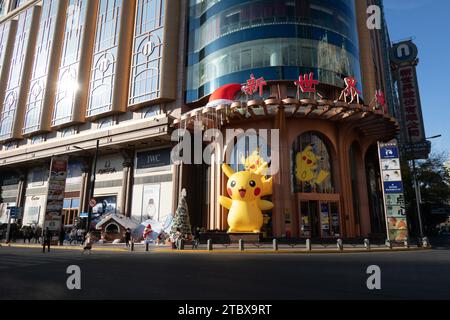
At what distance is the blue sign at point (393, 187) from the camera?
2569 centimetres

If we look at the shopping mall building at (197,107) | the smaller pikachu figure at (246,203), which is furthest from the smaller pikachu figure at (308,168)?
the smaller pikachu figure at (246,203)

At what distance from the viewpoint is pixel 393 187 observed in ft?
84.9

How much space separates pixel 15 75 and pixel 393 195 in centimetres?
6122

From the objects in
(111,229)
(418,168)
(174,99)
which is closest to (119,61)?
(174,99)

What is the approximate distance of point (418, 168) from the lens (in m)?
47.5

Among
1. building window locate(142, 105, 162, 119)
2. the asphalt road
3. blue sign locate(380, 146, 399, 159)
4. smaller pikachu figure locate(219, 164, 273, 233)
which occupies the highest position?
building window locate(142, 105, 162, 119)

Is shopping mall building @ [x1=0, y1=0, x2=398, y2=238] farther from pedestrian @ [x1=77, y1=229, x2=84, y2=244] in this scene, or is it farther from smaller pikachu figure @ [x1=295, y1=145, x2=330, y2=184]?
pedestrian @ [x1=77, y1=229, x2=84, y2=244]

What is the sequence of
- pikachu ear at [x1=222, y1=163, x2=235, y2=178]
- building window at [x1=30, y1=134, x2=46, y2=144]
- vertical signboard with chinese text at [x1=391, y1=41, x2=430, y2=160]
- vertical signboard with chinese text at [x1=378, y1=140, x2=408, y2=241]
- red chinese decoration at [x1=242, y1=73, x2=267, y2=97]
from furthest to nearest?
building window at [x1=30, y1=134, x2=46, y2=144]
vertical signboard with chinese text at [x1=391, y1=41, x2=430, y2=160]
red chinese decoration at [x1=242, y1=73, x2=267, y2=97]
pikachu ear at [x1=222, y1=163, x2=235, y2=178]
vertical signboard with chinese text at [x1=378, y1=140, x2=408, y2=241]

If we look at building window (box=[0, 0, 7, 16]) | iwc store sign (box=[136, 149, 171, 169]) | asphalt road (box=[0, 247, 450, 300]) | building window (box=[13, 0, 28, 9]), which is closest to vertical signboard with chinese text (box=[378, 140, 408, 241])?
asphalt road (box=[0, 247, 450, 300])

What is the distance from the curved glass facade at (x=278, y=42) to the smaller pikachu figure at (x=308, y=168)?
287 inches

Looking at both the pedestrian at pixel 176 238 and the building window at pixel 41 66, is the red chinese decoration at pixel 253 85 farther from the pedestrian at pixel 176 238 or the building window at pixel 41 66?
the building window at pixel 41 66

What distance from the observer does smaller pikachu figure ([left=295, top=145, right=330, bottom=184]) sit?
28.7 meters

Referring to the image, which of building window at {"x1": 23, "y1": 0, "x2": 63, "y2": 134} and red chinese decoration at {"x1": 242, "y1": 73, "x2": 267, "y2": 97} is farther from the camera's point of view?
building window at {"x1": 23, "y1": 0, "x2": 63, "y2": 134}
